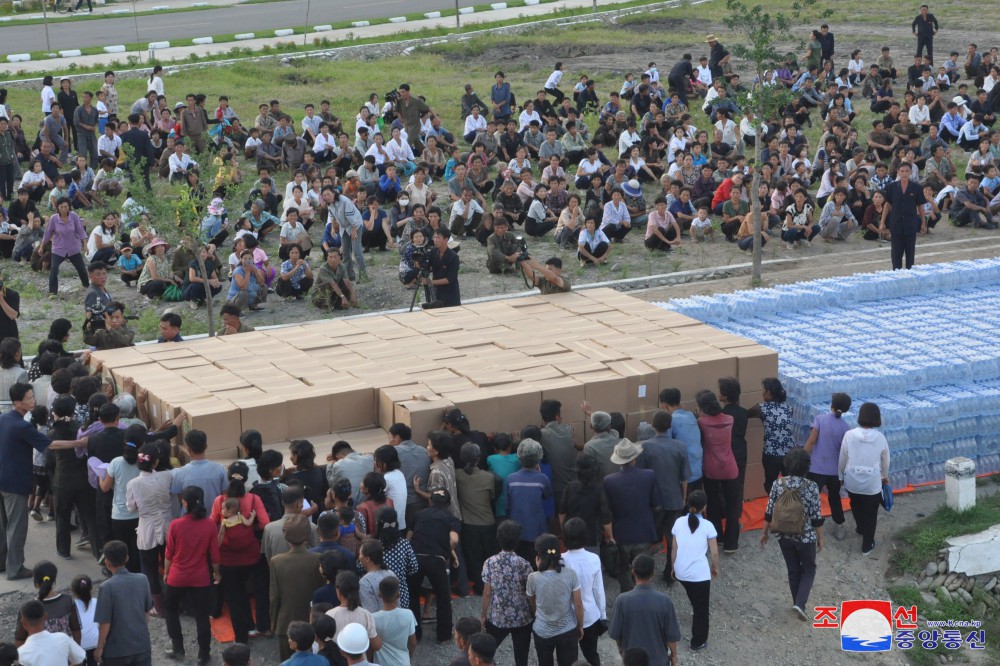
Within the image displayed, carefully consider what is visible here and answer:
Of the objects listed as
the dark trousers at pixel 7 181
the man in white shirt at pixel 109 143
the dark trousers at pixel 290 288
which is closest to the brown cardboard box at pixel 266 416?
the dark trousers at pixel 290 288

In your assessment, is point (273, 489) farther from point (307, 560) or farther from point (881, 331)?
point (881, 331)

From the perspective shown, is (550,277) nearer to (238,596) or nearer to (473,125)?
(238,596)

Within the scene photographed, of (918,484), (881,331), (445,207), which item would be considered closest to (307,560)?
(918,484)

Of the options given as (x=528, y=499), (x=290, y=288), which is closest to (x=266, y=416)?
(x=528, y=499)

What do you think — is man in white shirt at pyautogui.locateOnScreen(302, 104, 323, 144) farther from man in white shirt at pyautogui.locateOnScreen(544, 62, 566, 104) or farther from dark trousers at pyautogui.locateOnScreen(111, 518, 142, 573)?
dark trousers at pyautogui.locateOnScreen(111, 518, 142, 573)

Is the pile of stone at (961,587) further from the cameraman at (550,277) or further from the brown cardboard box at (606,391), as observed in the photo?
the cameraman at (550,277)

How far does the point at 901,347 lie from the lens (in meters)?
13.7

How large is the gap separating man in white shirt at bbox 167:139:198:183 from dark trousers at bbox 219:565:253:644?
13165 mm

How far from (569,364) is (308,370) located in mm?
2320

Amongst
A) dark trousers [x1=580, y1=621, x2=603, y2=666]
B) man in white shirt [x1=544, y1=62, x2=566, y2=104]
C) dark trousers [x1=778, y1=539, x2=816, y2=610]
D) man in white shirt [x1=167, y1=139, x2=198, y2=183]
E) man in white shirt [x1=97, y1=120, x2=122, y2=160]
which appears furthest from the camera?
man in white shirt [x1=544, y1=62, x2=566, y2=104]

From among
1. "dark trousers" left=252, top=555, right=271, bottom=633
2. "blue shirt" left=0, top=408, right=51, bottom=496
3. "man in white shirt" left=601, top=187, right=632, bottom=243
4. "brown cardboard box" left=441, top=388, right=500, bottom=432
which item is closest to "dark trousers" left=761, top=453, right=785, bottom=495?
"brown cardboard box" left=441, top=388, right=500, bottom=432

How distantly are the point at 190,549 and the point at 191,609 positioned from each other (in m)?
0.52

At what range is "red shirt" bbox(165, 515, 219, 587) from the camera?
391 inches

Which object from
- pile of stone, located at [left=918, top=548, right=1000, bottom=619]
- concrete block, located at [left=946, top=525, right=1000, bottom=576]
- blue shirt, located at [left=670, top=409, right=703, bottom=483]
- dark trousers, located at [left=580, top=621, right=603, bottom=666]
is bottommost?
pile of stone, located at [left=918, top=548, right=1000, bottom=619]
